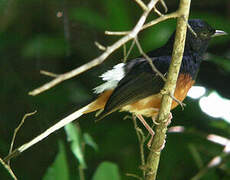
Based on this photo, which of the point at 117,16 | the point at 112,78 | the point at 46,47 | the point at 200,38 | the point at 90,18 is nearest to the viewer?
the point at 112,78

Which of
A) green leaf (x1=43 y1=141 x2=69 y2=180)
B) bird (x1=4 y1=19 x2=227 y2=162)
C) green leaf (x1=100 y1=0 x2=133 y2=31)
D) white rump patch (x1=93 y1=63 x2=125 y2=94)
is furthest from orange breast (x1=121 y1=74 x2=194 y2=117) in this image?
green leaf (x1=100 y1=0 x2=133 y2=31)

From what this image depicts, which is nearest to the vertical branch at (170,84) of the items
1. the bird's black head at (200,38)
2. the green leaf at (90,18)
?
the bird's black head at (200,38)

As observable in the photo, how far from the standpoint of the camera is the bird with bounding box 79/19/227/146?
351 cm

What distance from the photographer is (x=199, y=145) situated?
4.62 meters

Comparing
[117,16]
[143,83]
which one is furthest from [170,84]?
[117,16]

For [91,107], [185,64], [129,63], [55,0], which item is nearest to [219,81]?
[185,64]

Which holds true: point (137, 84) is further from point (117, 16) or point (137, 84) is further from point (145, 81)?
point (117, 16)

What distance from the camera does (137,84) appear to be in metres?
3.56

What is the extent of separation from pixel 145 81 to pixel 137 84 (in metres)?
0.07

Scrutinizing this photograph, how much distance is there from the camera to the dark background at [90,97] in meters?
4.55

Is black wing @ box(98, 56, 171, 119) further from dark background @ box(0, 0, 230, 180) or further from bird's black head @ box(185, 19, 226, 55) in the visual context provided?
dark background @ box(0, 0, 230, 180)

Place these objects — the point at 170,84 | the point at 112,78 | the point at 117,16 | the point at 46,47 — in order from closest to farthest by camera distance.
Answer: the point at 170,84 < the point at 112,78 < the point at 117,16 < the point at 46,47

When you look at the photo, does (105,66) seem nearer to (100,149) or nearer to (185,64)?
(100,149)

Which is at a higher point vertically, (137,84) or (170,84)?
(170,84)
